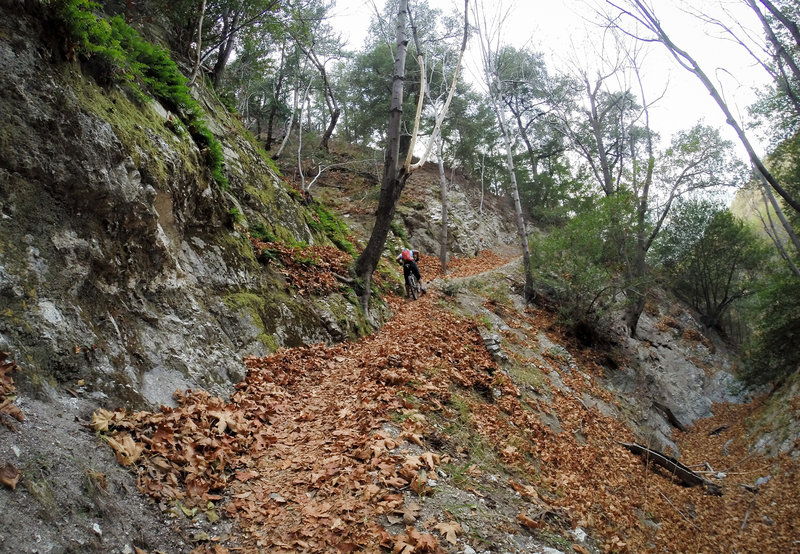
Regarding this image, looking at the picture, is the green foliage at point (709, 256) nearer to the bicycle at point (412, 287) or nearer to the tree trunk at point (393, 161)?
the bicycle at point (412, 287)

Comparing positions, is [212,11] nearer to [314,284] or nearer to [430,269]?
[314,284]

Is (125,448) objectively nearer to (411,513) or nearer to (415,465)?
(411,513)

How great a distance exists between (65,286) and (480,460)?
15.1 ft

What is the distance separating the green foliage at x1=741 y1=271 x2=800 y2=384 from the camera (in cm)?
1154

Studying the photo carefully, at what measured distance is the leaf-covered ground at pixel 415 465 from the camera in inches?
123

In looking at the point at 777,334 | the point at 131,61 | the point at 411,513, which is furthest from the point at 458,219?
the point at 411,513

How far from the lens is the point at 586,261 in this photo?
537 inches

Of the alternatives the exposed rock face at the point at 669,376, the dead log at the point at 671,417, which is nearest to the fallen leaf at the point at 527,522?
the exposed rock face at the point at 669,376

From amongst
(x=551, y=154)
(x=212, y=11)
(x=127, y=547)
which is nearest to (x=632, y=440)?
(x=127, y=547)

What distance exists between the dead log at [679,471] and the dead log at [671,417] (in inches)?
207

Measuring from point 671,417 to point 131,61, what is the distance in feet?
54.2

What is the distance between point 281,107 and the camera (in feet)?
73.9

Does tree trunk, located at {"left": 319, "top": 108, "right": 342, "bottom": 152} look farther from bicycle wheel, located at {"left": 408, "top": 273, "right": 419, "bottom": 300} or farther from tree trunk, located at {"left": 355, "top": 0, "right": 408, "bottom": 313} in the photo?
tree trunk, located at {"left": 355, "top": 0, "right": 408, "bottom": 313}

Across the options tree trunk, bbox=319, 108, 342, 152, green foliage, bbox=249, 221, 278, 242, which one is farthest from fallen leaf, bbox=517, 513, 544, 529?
tree trunk, bbox=319, 108, 342, 152
